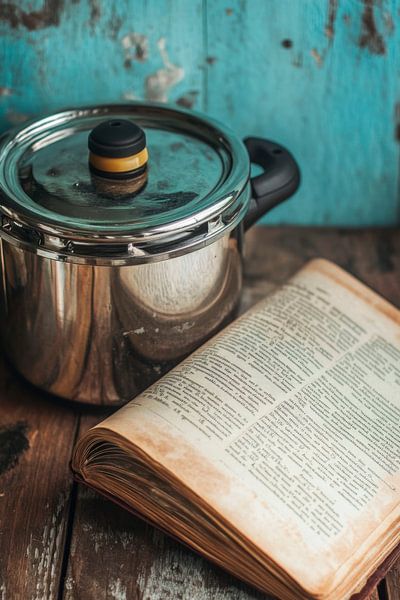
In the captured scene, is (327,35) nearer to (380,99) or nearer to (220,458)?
(380,99)

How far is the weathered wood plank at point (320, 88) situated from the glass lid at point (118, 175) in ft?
0.42

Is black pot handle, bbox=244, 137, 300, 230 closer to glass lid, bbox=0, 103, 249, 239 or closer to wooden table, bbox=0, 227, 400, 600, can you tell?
glass lid, bbox=0, 103, 249, 239

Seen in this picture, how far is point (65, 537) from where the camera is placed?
0.69 metres

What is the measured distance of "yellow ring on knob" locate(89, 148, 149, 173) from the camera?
2.36 ft

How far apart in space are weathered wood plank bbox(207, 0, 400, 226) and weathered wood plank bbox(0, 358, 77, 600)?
38 cm

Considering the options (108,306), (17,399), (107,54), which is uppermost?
(107,54)

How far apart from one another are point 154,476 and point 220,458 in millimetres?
53

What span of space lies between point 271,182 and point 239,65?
0.18 metres

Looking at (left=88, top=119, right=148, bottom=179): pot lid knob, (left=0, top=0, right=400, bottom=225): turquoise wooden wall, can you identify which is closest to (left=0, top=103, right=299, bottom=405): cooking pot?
(left=88, top=119, right=148, bottom=179): pot lid knob

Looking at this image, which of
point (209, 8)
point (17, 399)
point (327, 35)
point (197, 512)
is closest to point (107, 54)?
point (209, 8)

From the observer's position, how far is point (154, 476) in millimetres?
651

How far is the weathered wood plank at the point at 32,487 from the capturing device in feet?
2.16

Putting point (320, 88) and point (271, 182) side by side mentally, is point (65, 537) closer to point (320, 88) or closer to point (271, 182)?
point (271, 182)

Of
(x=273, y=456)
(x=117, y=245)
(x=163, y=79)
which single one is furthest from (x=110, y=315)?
(x=163, y=79)
